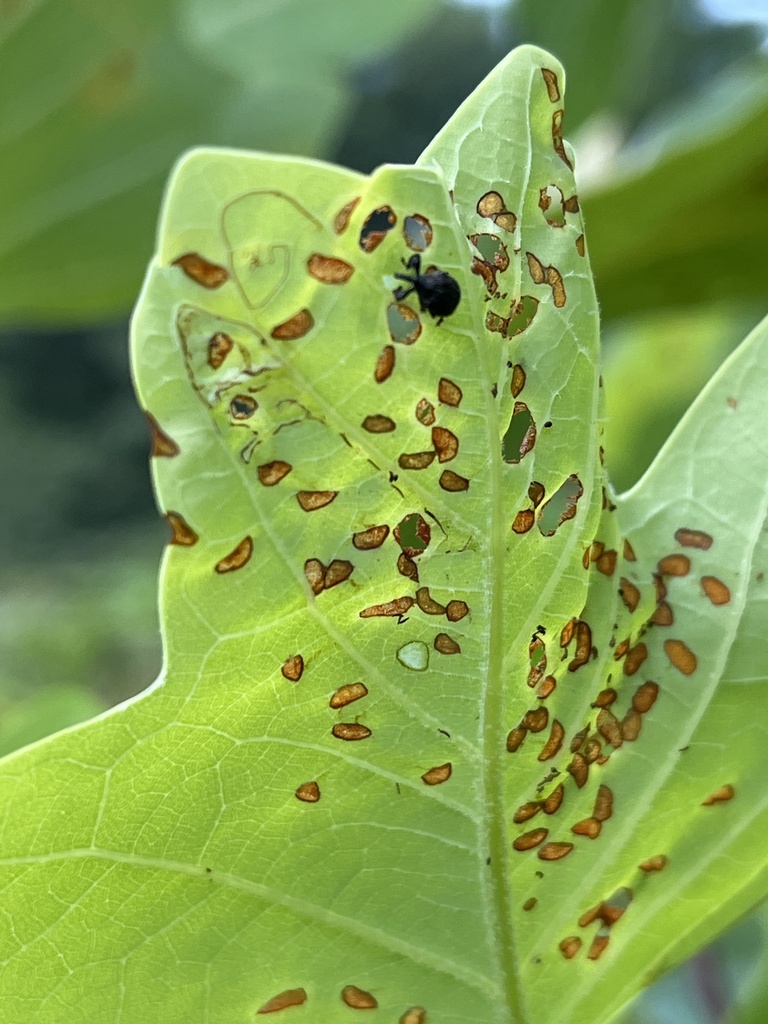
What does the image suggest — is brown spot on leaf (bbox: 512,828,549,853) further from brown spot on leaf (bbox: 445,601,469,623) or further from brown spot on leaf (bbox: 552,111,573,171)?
brown spot on leaf (bbox: 552,111,573,171)

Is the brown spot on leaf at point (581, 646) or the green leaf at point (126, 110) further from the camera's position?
the green leaf at point (126, 110)

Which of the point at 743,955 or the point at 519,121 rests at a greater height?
the point at 519,121

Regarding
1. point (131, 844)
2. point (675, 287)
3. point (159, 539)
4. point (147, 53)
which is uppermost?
point (159, 539)

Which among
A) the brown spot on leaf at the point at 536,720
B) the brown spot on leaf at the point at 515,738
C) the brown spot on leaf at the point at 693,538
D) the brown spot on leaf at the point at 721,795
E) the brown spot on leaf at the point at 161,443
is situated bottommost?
the brown spot on leaf at the point at 721,795

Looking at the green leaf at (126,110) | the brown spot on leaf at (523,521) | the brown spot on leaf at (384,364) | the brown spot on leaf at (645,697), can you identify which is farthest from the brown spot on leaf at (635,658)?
the green leaf at (126,110)

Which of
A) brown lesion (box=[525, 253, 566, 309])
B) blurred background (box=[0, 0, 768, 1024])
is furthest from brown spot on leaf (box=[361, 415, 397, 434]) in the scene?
blurred background (box=[0, 0, 768, 1024])

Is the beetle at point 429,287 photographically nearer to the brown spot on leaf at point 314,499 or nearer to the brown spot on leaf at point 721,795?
the brown spot on leaf at point 314,499

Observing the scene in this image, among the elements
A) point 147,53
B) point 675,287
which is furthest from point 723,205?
point 147,53

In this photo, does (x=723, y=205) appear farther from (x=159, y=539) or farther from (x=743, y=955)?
(x=159, y=539)
